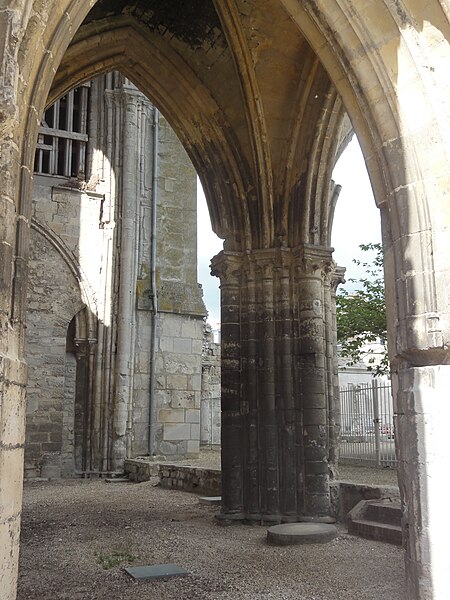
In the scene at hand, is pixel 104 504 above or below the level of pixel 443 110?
below

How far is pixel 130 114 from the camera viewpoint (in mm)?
14234

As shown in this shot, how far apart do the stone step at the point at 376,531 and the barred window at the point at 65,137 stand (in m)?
10.1

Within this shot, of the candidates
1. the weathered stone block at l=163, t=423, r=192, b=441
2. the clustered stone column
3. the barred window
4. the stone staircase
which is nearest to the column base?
the clustered stone column

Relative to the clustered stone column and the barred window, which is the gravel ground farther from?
the barred window

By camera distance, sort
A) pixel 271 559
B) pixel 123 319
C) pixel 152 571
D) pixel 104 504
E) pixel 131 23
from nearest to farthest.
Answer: pixel 152 571 < pixel 271 559 < pixel 131 23 < pixel 104 504 < pixel 123 319

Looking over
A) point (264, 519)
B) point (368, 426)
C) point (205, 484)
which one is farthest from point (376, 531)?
point (368, 426)

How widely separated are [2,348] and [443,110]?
2830 mm

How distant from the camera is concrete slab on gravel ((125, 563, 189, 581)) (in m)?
4.76

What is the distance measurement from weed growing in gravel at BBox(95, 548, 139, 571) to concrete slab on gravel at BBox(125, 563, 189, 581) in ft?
0.76

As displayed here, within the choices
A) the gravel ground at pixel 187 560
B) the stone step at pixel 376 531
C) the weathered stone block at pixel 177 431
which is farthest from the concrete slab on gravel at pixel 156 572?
the weathered stone block at pixel 177 431

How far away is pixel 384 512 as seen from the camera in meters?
6.22

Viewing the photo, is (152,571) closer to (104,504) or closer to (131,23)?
(104,504)

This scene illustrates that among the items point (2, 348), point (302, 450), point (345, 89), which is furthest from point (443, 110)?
point (302, 450)

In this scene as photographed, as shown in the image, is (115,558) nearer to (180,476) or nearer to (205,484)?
(205,484)
